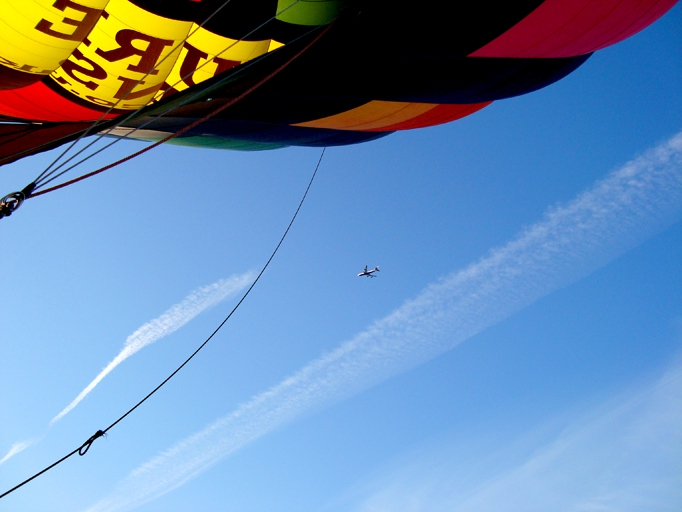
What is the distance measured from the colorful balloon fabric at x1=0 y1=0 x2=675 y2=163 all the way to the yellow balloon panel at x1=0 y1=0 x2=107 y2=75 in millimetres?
11

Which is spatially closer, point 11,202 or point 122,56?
point 11,202

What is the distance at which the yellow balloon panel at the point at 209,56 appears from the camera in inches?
241

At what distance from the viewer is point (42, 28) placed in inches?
196

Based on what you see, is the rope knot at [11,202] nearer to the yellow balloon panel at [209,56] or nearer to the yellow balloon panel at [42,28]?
the yellow balloon panel at [42,28]

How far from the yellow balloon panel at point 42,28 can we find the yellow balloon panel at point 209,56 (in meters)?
1.25

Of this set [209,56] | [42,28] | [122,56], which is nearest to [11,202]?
[42,28]

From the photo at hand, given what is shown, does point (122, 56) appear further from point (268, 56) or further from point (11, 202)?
point (11, 202)

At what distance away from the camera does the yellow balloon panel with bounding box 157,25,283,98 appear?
6113 millimetres

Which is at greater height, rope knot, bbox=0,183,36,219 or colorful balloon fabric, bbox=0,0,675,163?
colorful balloon fabric, bbox=0,0,675,163

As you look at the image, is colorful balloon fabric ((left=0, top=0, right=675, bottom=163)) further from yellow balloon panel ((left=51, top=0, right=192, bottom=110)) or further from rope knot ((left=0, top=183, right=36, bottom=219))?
rope knot ((left=0, top=183, right=36, bottom=219))

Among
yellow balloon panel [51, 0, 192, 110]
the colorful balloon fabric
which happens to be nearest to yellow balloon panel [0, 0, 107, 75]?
the colorful balloon fabric

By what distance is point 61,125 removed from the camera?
6.92 m

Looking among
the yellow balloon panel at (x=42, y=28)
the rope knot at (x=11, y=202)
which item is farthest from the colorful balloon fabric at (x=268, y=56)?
the rope knot at (x=11, y=202)

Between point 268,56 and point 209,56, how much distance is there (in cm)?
63
